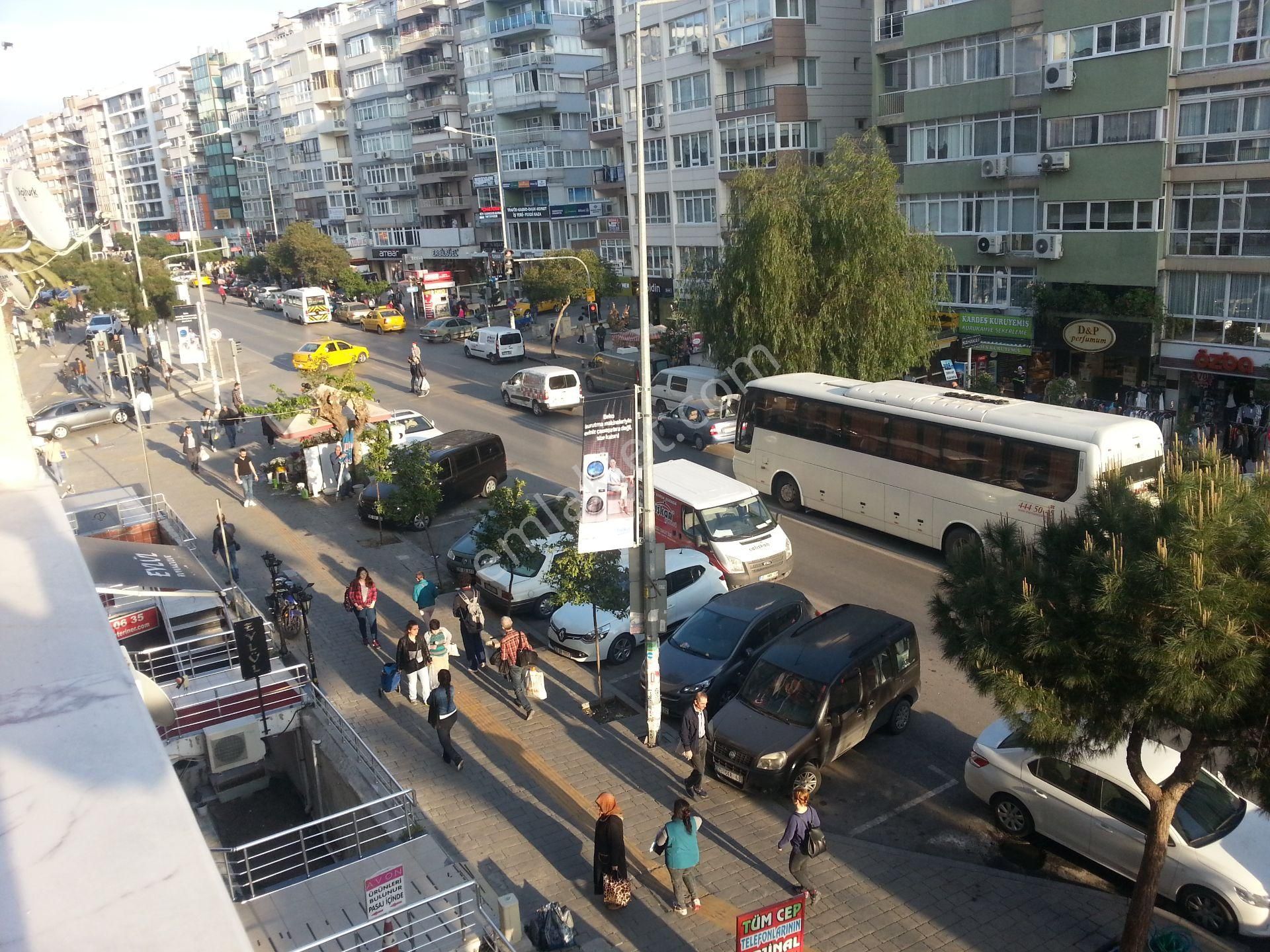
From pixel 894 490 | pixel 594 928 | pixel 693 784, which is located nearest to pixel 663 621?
A: pixel 693 784

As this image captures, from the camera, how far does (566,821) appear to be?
11.4 meters

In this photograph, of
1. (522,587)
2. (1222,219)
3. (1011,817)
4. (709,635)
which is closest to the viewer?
(1011,817)

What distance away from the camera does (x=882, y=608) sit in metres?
17.6

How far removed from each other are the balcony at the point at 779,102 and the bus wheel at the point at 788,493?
22.2 m

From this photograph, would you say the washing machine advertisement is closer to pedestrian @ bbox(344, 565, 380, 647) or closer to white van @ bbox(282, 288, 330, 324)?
pedestrian @ bbox(344, 565, 380, 647)

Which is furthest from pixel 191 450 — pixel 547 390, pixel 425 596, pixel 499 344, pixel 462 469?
pixel 499 344

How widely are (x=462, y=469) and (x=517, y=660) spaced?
35.1 feet

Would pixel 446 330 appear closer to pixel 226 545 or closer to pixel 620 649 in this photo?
pixel 226 545

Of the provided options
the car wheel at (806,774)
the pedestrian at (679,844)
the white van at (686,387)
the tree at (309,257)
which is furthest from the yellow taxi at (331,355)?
the pedestrian at (679,844)

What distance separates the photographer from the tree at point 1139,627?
272 inches

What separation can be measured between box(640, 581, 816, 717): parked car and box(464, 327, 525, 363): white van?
102 feet

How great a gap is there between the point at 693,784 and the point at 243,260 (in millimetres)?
85499

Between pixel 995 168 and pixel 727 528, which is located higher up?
pixel 995 168

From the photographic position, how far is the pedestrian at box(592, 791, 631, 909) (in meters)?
9.55
